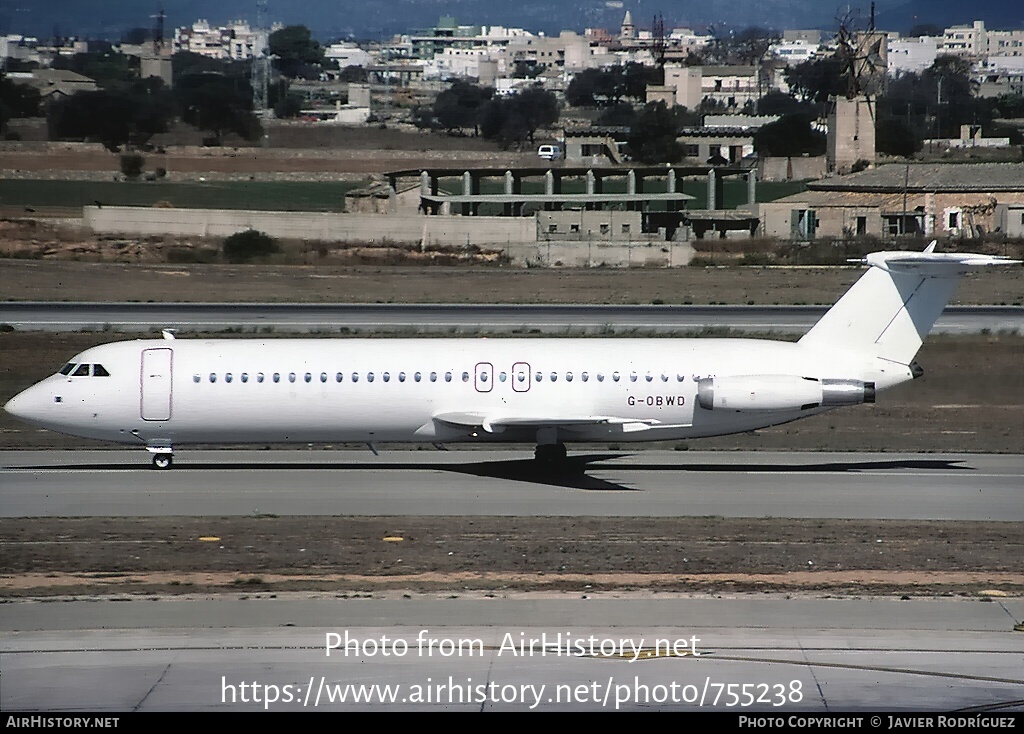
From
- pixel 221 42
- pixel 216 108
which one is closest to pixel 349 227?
pixel 216 108

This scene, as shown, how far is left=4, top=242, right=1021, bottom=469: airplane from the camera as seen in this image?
30641 millimetres

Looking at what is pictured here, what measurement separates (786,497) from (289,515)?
10589 millimetres

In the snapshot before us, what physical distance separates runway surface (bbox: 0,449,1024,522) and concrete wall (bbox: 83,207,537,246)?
38.3m

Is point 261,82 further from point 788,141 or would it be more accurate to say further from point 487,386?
point 487,386

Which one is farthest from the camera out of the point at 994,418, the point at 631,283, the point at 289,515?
the point at 631,283

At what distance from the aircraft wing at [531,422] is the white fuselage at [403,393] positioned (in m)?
0.04

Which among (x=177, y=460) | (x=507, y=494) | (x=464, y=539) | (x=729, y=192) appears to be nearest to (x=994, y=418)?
(x=507, y=494)

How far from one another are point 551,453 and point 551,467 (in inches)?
13.1

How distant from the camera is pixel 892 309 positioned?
102 ft

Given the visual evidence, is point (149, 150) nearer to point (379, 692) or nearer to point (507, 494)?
point (507, 494)

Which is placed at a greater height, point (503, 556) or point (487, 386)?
point (487, 386)

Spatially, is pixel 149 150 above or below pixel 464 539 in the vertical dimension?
above

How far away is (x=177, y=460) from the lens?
3241cm

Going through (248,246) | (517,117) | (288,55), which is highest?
(288,55)
